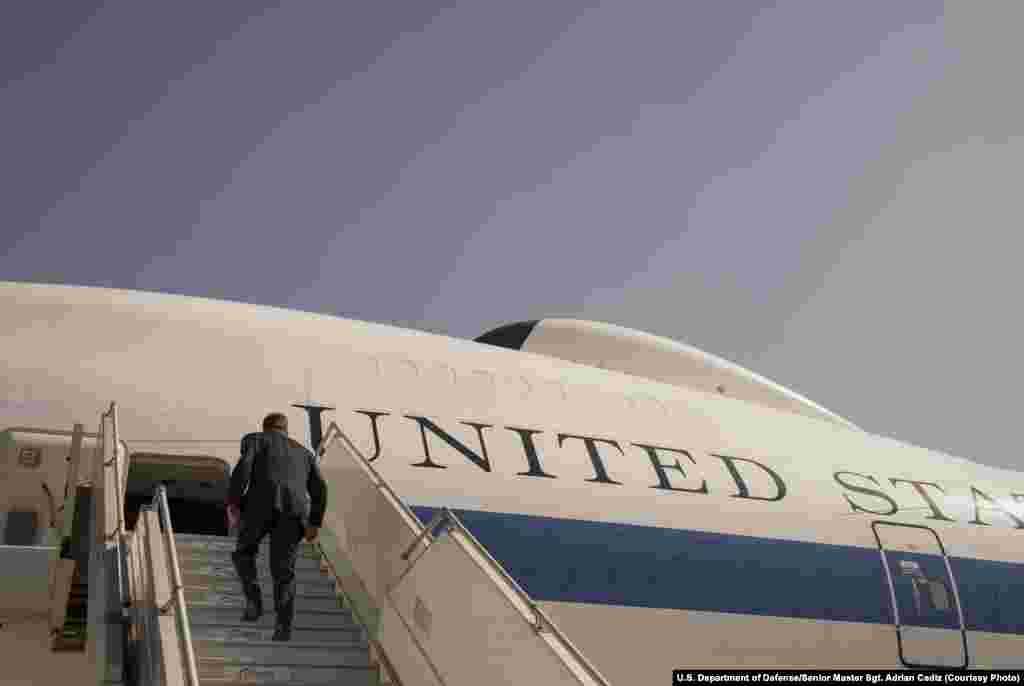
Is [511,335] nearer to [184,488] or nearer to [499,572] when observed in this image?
[184,488]

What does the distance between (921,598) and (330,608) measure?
24.8ft

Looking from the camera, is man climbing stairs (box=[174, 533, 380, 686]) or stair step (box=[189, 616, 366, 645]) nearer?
man climbing stairs (box=[174, 533, 380, 686])

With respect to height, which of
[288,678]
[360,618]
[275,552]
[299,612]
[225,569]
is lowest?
[288,678]

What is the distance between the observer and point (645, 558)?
33.3 feet

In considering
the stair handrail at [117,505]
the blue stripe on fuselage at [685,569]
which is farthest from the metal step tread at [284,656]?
the blue stripe on fuselage at [685,569]

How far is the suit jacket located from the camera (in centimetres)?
680

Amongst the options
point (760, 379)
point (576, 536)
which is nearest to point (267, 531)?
point (576, 536)

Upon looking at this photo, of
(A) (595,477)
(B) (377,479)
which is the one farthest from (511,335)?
(B) (377,479)

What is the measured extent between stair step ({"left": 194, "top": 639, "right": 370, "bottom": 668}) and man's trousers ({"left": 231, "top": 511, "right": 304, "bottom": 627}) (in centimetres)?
26

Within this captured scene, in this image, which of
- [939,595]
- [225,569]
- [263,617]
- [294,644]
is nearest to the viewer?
[294,644]

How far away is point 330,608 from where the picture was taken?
23.1 ft

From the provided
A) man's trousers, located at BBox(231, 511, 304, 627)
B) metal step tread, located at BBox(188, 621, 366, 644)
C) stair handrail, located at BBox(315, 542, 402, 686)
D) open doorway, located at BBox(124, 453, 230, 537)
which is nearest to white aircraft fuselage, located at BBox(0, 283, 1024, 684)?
open doorway, located at BBox(124, 453, 230, 537)

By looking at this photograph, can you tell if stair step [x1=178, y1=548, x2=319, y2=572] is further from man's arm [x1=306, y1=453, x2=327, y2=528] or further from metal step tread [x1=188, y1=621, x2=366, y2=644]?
metal step tread [x1=188, y1=621, x2=366, y2=644]
